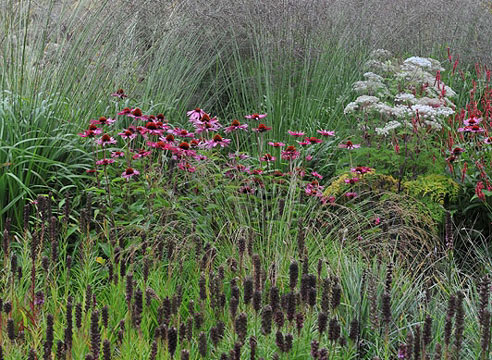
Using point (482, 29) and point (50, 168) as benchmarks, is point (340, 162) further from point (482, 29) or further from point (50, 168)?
point (482, 29)

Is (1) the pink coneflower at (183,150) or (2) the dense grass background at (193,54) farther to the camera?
(2) the dense grass background at (193,54)

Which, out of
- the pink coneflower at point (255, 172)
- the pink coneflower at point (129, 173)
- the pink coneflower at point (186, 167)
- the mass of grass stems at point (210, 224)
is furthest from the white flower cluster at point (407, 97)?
the pink coneflower at point (129, 173)

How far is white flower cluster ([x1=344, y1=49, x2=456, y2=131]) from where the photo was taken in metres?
4.50

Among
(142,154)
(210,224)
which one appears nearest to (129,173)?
(142,154)

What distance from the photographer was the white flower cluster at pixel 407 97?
177 inches

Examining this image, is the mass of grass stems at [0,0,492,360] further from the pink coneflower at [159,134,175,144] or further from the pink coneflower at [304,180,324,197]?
the pink coneflower at [159,134,175,144]

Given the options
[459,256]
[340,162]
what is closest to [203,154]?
[340,162]

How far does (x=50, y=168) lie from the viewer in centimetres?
459

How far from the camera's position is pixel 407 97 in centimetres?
458

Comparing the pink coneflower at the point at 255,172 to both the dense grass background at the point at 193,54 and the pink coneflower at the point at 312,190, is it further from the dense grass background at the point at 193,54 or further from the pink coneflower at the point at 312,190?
the dense grass background at the point at 193,54

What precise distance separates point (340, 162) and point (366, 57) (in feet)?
6.87

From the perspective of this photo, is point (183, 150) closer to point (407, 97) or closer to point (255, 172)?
point (255, 172)

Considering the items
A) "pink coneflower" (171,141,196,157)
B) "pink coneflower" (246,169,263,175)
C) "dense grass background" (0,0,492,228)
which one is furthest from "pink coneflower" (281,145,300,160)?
"dense grass background" (0,0,492,228)

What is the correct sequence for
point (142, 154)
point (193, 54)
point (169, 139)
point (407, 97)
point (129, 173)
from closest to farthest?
1. point (129, 173)
2. point (142, 154)
3. point (169, 139)
4. point (407, 97)
5. point (193, 54)
